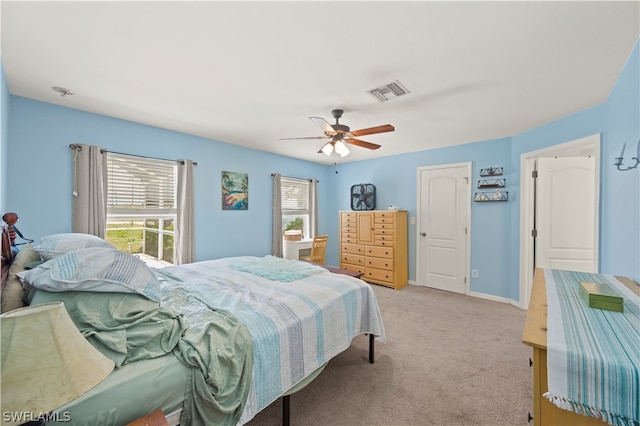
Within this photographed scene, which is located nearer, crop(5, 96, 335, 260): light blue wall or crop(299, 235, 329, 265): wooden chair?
crop(5, 96, 335, 260): light blue wall

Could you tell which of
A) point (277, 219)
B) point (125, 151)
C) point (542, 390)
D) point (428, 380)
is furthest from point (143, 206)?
point (542, 390)

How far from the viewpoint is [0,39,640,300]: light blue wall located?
212cm

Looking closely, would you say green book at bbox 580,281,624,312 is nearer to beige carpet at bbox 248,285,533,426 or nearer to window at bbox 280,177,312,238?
beige carpet at bbox 248,285,533,426

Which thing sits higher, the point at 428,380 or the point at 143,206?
the point at 143,206

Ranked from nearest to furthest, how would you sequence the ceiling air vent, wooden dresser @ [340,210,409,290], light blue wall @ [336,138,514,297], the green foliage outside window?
1. the ceiling air vent
2. light blue wall @ [336,138,514,297]
3. wooden dresser @ [340,210,409,290]
4. the green foliage outside window

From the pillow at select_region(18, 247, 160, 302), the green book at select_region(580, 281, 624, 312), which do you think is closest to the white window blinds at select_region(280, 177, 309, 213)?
the pillow at select_region(18, 247, 160, 302)

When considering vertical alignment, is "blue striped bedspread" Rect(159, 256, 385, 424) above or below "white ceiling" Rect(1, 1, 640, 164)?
below

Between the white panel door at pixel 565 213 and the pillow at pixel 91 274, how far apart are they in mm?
4470

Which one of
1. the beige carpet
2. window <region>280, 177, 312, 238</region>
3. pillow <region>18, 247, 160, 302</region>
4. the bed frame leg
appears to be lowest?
the beige carpet

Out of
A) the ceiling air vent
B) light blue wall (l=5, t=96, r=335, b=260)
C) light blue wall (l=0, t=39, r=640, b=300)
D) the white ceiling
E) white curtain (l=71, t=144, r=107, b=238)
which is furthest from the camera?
white curtain (l=71, t=144, r=107, b=238)

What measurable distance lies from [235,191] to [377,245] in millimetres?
2649

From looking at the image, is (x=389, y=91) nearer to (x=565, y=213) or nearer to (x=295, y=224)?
(x=565, y=213)

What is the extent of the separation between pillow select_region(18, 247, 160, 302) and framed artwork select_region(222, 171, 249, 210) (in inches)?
105

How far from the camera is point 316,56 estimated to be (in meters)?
1.85
